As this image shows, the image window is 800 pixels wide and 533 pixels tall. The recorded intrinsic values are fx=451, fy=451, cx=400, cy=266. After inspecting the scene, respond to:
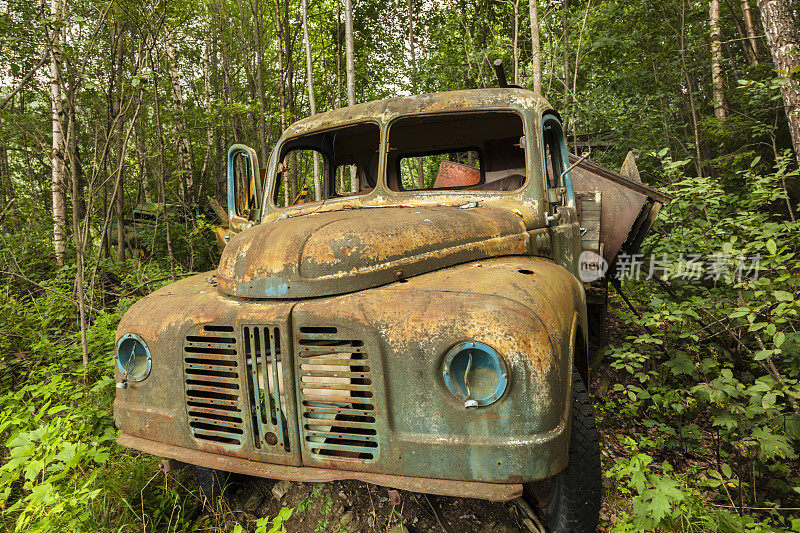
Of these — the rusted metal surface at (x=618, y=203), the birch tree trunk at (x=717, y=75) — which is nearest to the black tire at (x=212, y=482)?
the rusted metal surface at (x=618, y=203)

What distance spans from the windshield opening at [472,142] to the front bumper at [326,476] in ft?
6.12

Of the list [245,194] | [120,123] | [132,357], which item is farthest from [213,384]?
[120,123]

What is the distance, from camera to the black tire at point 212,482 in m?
2.45

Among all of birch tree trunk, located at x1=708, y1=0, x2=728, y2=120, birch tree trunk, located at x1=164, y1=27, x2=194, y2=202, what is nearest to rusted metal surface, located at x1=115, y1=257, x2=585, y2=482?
birch tree trunk, located at x1=164, y1=27, x2=194, y2=202

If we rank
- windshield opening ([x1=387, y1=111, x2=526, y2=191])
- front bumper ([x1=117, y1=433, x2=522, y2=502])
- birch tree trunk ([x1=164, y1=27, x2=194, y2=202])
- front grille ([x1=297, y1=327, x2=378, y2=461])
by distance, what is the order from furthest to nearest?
birch tree trunk ([x1=164, y1=27, x2=194, y2=202]) → windshield opening ([x1=387, y1=111, x2=526, y2=191]) → front grille ([x1=297, y1=327, x2=378, y2=461]) → front bumper ([x1=117, y1=433, x2=522, y2=502])

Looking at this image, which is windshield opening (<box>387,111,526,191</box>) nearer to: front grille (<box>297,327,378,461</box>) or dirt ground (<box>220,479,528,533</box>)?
front grille (<box>297,327,378,461</box>)

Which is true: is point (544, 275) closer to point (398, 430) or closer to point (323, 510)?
point (398, 430)

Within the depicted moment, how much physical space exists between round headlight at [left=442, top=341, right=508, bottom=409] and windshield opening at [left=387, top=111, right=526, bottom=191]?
65.5 inches

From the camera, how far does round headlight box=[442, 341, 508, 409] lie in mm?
1493

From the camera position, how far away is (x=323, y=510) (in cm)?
230

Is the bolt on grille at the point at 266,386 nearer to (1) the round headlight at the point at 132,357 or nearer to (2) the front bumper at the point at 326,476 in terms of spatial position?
(2) the front bumper at the point at 326,476

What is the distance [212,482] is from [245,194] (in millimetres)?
1993

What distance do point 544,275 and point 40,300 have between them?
5.48 metres

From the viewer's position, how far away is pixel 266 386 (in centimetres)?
172
